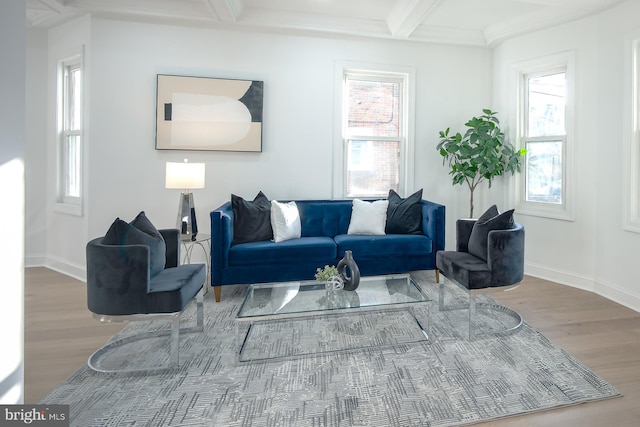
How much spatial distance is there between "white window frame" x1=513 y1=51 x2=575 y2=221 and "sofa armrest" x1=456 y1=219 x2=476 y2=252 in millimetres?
1426

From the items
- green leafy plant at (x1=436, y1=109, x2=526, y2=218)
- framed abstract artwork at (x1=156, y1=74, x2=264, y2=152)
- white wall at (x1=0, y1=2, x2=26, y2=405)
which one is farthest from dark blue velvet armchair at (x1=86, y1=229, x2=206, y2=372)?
green leafy plant at (x1=436, y1=109, x2=526, y2=218)

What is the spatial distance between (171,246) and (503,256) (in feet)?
8.41

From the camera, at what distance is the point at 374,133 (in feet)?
15.1

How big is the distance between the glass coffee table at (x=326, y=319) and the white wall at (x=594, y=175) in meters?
2.03

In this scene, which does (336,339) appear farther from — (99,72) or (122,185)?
(99,72)

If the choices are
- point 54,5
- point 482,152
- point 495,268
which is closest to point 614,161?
point 482,152

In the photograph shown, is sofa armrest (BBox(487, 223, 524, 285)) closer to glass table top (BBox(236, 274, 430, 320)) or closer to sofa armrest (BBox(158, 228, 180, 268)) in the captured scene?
glass table top (BBox(236, 274, 430, 320))

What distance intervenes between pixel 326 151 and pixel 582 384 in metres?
3.24

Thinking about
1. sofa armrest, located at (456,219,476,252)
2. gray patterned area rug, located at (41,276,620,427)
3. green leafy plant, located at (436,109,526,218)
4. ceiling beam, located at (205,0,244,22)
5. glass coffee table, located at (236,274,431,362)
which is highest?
ceiling beam, located at (205,0,244,22)

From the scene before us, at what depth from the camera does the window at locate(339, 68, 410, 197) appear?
4512mm

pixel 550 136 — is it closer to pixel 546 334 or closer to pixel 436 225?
pixel 436 225

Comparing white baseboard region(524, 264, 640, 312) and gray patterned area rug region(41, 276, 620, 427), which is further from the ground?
white baseboard region(524, 264, 640, 312)

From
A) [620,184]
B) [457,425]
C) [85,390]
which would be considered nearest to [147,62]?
[85,390]

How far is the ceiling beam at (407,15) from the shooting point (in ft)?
11.6
